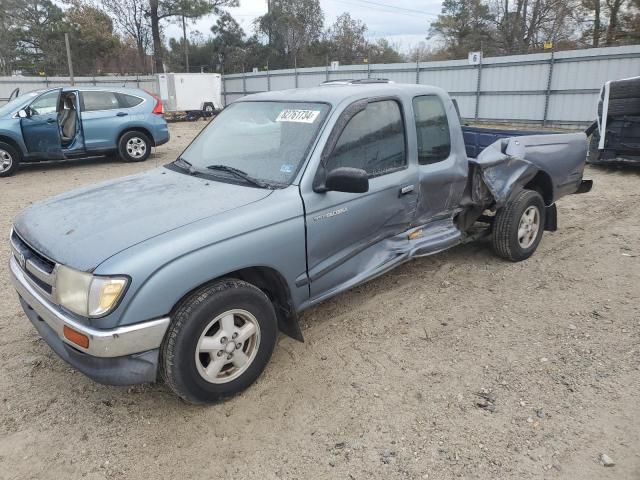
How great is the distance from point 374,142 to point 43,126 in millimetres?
8782

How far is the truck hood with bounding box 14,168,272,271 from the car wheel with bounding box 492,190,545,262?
2786 millimetres

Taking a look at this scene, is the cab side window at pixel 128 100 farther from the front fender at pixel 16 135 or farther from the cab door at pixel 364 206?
the cab door at pixel 364 206

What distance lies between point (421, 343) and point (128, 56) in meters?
42.0

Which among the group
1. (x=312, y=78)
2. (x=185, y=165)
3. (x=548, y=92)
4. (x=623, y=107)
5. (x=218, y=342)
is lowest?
(x=218, y=342)

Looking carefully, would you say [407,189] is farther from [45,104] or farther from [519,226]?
[45,104]

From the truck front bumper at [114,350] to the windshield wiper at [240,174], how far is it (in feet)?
3.65

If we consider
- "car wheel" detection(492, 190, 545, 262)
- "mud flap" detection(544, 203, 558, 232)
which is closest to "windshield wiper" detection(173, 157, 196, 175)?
"car wheel" detection(492, 190, 545, 262)

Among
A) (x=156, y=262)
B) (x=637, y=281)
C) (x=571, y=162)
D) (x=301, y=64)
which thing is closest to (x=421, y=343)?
(x=156, y=262)

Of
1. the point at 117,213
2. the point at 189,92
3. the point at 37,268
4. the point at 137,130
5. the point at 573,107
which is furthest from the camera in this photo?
the point at 189,92

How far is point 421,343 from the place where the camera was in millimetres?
3633

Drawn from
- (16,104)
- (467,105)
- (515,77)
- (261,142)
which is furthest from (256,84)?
(261,142)

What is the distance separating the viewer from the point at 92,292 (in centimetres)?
244

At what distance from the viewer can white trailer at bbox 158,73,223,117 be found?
2509 centimetres

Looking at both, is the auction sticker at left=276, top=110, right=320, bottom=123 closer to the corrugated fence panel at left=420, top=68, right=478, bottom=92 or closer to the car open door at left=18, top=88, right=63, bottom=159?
the car open door at left=18, top=88, right=63, bottom=159
